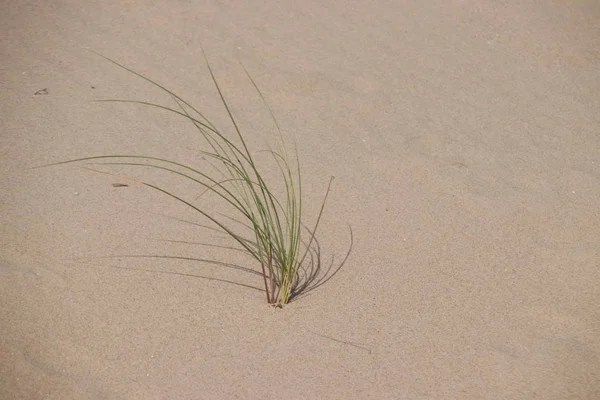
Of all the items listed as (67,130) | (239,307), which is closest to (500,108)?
(239,307)

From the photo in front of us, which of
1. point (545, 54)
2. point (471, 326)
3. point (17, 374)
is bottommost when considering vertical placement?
point (17, 374)

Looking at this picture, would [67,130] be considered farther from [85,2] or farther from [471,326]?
[471,326]

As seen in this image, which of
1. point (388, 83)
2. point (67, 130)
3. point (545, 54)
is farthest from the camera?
point (545, 54)

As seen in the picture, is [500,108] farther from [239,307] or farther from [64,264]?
[64,264]

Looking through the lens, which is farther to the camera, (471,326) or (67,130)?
(67,130)

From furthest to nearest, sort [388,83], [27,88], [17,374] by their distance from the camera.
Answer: [388,83] → [27,88] → [17,374]

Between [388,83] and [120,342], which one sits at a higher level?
[388,83]

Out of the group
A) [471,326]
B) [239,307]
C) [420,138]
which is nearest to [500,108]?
[420,138]
